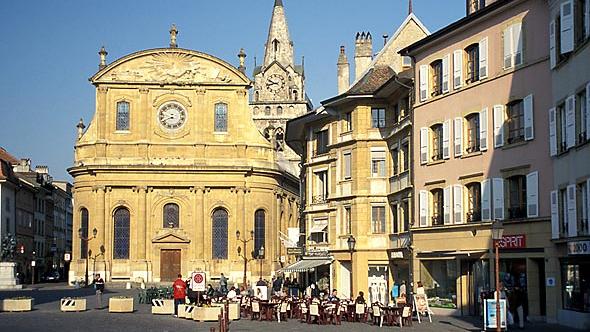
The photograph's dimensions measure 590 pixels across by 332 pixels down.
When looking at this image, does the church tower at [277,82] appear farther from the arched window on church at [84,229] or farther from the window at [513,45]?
the window at [513,45]

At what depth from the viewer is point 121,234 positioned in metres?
83.9

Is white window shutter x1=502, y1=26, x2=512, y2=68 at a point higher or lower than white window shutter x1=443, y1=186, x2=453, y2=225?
higher

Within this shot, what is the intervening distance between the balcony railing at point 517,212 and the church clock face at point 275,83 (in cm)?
10753

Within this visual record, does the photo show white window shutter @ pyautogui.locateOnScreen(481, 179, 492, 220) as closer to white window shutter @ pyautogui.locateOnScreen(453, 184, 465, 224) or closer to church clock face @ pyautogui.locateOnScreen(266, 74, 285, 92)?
white window shutter @ pyautogui.locateOnScreen(453, 184, 465, 224)

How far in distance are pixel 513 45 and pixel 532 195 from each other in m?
5.45

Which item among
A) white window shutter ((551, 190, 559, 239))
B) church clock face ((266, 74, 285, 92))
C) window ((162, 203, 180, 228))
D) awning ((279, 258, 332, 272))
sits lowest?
awning ((279, 258, 332, 272))

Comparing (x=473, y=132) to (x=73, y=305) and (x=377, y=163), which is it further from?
(x=73, y=305)

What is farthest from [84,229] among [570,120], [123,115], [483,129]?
[570,120]

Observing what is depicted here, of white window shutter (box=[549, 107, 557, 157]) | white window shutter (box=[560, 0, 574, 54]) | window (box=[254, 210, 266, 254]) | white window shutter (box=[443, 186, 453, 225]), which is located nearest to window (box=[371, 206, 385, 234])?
white window shutter (box=[443, 186, 453, 225])

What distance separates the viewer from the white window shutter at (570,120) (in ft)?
94.3

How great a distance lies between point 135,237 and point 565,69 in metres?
58.9

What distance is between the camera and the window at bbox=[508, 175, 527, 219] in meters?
33.7

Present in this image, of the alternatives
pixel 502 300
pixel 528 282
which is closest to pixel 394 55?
pixel 528 282

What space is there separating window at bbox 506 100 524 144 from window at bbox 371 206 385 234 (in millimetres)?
14492
